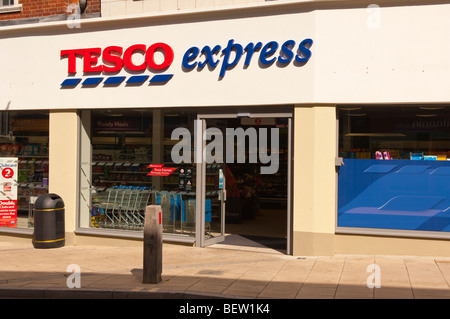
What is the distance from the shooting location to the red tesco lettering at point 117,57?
1206cm

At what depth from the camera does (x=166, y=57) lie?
1197 cm

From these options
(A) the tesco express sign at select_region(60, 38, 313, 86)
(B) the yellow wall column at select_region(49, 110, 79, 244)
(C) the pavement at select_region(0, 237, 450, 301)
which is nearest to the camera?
(C) the pavement at select_region(0, 237, 450, 301)

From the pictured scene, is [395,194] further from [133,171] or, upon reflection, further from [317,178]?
[133,171]

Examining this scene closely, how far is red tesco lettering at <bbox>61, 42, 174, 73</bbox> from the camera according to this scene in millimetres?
12058

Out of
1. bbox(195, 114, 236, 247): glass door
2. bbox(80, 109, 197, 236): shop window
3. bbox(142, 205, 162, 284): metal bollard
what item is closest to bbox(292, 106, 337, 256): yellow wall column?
bbox(195, 114, 236, 247): glass door

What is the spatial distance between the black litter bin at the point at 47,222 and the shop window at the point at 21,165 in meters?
1.42

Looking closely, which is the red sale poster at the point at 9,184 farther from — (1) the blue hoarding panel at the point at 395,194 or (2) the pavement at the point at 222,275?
(1) the blue hoarding panel at the point at 395,194

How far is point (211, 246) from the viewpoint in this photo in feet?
39.6

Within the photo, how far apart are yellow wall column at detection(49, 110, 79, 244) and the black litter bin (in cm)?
56

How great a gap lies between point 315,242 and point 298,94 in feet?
9.52

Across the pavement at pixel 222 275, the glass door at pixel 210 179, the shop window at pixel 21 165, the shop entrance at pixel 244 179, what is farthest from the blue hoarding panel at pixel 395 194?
the shop window at pixel 21 165

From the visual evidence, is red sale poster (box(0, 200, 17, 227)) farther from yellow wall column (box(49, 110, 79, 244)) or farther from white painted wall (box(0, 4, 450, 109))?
white painted wall (box(0, 4, 450, 109))

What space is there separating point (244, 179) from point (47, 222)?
649 centimetres

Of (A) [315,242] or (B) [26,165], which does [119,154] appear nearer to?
(B) [26,165]
